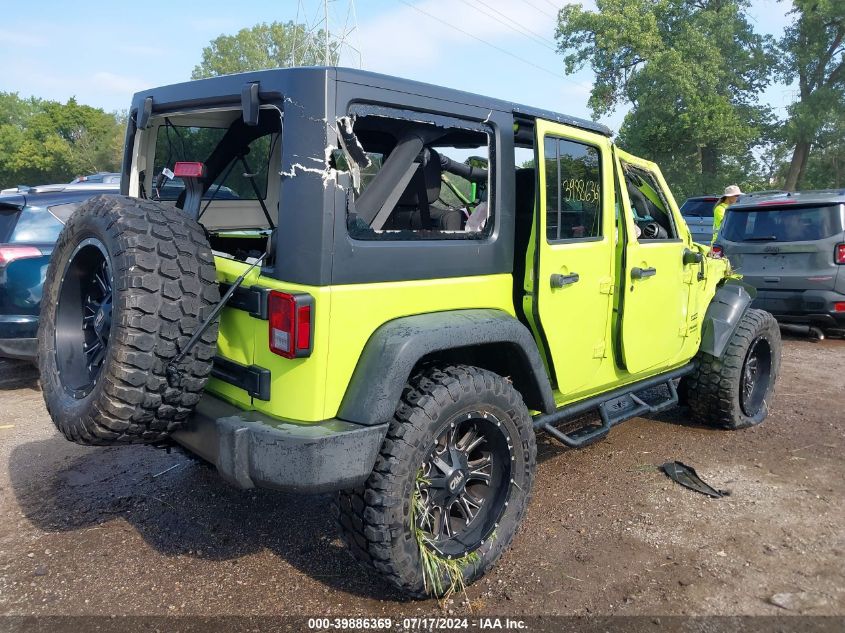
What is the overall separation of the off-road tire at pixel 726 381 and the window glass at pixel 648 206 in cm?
103

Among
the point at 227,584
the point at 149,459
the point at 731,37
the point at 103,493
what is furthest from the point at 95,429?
the point at 731,37

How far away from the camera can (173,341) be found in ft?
7.87

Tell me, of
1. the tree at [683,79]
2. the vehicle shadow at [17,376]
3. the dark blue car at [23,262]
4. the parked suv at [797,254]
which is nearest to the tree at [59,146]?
the tree at [683,79]

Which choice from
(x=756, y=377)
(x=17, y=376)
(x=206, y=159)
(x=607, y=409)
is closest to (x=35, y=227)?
(x=17, y=376)

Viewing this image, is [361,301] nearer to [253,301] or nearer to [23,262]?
[253,301]

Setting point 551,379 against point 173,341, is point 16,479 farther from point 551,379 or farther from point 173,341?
point 551,379

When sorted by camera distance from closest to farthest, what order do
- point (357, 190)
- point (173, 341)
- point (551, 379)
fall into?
point (173, 341), point (357, 190), point (551, 379)

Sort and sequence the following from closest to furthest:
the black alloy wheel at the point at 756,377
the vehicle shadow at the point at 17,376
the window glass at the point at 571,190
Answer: the window glass at the point at 571,190
the black alloy wheel at the point at 756,377
the vehicle shadow at the point at 17,376

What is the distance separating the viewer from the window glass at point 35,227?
5.57m

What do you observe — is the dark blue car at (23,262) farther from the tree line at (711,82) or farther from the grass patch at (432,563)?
the tree line at (711,82)

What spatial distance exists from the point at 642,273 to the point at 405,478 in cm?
206

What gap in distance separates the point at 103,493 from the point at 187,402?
1.78m

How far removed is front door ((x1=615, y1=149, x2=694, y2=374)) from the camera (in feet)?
12.4

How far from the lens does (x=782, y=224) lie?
8.19m
